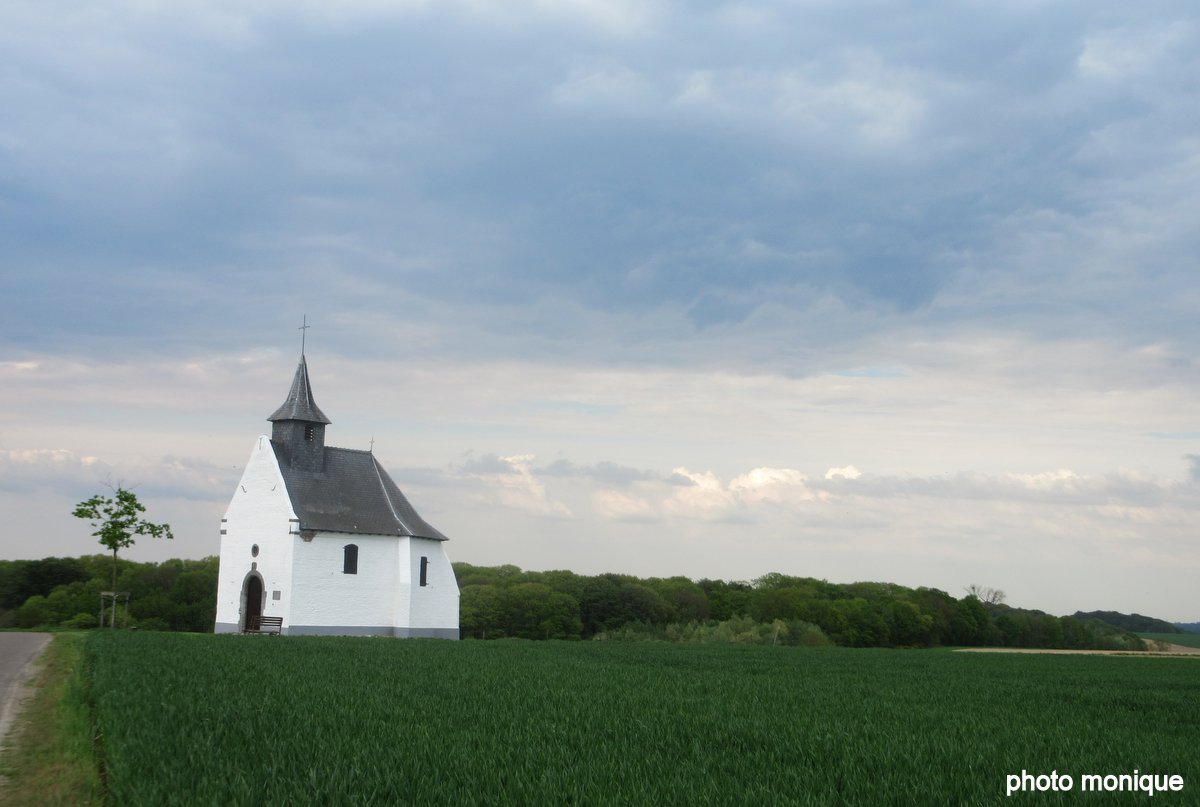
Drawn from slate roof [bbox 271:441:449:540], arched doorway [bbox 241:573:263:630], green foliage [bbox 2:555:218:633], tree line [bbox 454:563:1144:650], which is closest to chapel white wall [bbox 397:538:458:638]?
slate roof [bbox 271:441:449:540]

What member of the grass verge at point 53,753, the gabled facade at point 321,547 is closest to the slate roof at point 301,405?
the gabled facade at point 321,547

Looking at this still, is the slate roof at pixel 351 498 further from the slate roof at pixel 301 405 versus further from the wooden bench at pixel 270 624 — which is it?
the wooden bench at pixel 270 624

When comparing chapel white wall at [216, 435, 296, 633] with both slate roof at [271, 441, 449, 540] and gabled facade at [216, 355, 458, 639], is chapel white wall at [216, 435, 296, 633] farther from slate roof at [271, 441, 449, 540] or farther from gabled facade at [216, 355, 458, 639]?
slate roof at [271, 441, 449, 540]

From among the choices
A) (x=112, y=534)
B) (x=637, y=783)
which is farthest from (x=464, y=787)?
(x=112, y=534)

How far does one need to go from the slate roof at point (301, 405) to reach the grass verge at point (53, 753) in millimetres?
31297

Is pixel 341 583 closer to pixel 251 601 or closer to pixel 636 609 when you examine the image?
pixel 251 601

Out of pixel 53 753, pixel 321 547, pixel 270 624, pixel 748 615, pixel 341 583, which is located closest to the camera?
pixel 53 753

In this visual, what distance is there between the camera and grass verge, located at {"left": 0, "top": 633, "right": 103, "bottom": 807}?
9.41 meters

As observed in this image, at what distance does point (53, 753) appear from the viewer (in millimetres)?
11422

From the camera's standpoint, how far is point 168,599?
219ft

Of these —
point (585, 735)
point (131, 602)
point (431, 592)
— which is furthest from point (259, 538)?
point (585, 735)

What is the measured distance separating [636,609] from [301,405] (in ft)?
124

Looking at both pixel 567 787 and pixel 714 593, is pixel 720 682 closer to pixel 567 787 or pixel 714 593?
pixel 567 787

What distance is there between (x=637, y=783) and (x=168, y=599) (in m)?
67.0
